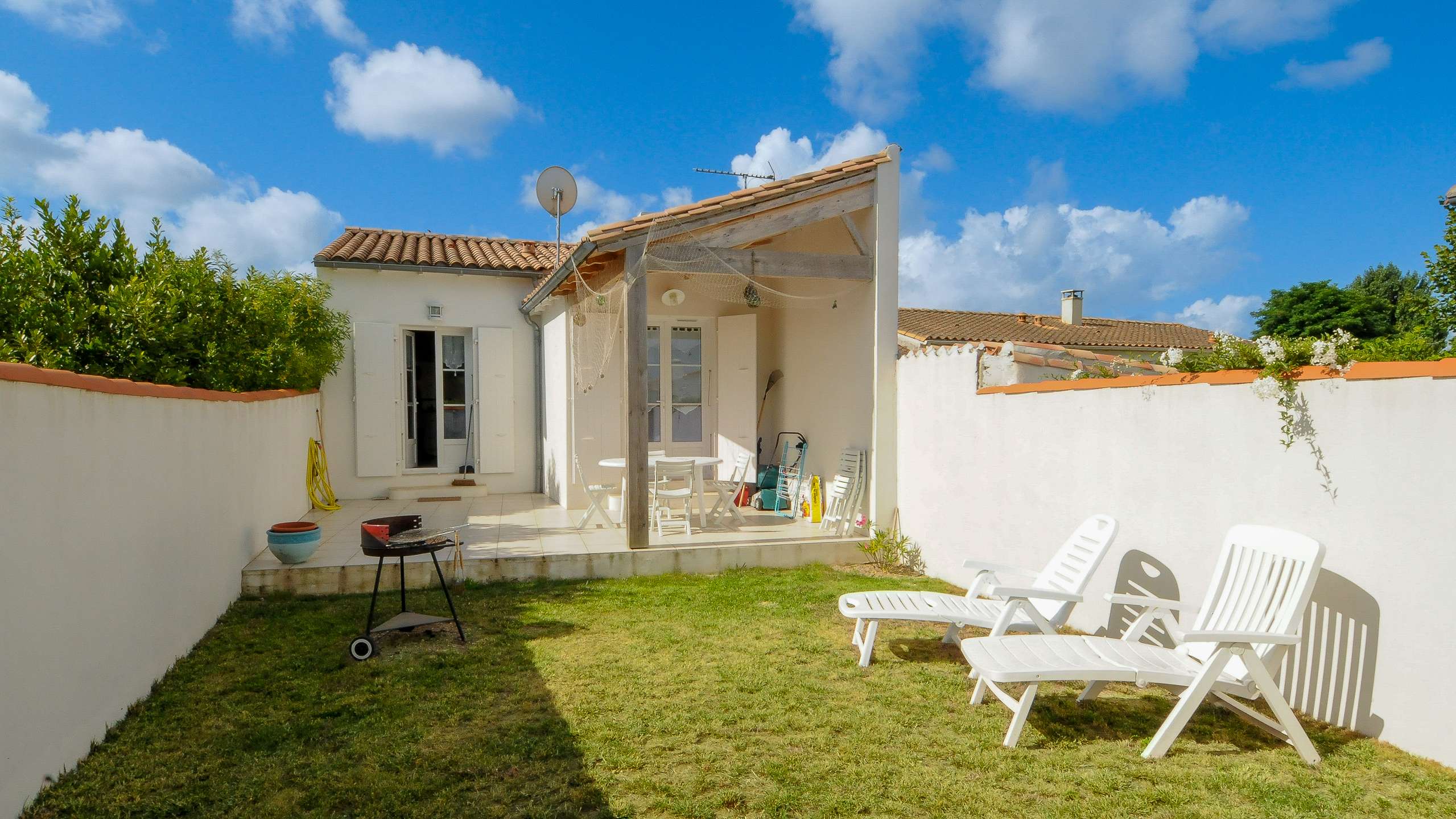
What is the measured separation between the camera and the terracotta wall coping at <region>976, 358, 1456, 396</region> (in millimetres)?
2740

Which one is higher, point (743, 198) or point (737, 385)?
point (743, 198)

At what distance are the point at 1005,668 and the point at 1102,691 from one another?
3.60 ft

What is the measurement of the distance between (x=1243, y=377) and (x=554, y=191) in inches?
295

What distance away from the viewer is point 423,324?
9367 millimetres

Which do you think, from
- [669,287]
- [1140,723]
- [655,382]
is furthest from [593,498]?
[1140,723]

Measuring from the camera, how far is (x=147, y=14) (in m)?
6.55

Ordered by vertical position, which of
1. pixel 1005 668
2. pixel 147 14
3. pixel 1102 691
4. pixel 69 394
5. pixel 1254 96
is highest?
pixel 1254 96

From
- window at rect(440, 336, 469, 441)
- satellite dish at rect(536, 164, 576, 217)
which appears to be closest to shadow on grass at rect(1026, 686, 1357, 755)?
satellite dish at rect(536, 164, 576, 217)

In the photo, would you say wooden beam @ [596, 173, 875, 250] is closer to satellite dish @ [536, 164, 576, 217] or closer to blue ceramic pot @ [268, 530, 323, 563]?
blue ceramic pot @ [268, 530, 323, 563]

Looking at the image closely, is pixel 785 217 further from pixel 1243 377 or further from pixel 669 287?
pixel 1243 377

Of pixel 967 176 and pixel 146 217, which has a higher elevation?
pixel 967 176

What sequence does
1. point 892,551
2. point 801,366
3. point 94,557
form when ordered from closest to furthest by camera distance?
point 94,557, point 892,551, point 801,366

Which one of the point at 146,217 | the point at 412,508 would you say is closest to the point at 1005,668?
the point at 146,217

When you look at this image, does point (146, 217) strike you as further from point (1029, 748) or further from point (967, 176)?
point (967, 176)
